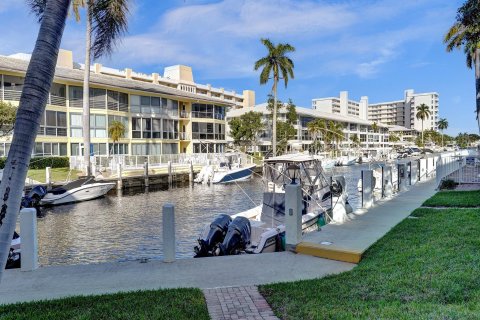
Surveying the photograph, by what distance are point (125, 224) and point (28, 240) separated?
12837mm

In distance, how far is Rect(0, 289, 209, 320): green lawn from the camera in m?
5.39

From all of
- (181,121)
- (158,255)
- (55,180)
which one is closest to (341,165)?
(181,121)

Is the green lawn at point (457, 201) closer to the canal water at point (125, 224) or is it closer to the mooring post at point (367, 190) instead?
the mooring post at point (367, 190)

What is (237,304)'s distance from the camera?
6090 millimetres

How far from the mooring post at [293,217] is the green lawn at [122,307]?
351 centimetres

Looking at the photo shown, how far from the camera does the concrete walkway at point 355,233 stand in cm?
879

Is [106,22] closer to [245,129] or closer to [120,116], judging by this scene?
[120,116]

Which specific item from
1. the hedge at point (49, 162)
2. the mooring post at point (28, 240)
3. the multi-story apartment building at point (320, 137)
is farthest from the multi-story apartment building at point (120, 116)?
the mooring post at point (28, 240)

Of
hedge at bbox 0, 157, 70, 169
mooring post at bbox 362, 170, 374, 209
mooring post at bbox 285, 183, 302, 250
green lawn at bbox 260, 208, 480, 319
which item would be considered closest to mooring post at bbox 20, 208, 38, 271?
green lawn at bbox 260, 208, 480, 319

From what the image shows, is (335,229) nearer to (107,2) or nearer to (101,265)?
(101,265)

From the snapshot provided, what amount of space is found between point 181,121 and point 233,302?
54.5 meters

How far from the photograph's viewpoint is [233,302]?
6172mm

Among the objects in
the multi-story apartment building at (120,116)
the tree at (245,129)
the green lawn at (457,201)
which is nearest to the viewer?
the green lawn at (457,201)

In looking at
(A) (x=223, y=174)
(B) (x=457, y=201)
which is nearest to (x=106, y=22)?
(B) (x=457, y=201)
